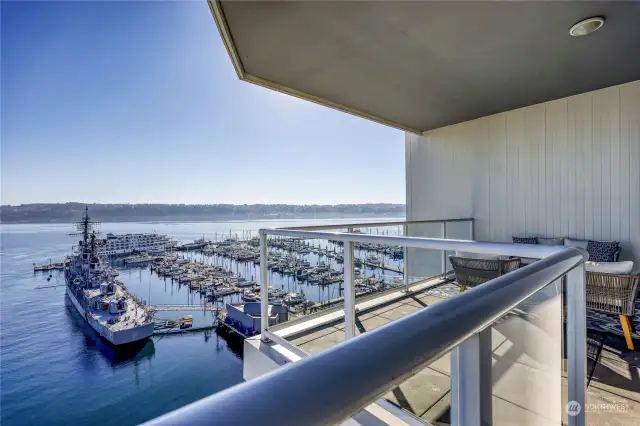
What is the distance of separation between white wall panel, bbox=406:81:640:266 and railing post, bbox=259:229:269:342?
4830mm

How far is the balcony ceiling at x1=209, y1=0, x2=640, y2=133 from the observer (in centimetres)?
262

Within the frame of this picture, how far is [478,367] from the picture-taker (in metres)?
0.56

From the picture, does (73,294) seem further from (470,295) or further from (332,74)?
(470,295)

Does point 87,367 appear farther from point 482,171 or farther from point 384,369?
point 384,369

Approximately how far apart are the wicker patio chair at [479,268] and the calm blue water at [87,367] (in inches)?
176

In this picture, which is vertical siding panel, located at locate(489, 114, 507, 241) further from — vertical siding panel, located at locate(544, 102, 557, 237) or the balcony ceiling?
the balcony ceiling

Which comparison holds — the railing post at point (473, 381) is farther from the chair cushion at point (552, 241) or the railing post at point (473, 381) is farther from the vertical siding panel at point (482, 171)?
the vertical siding panel at point (482, 171)

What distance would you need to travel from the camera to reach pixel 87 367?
11148mm

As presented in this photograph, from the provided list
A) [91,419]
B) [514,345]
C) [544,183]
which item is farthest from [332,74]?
[91,419]

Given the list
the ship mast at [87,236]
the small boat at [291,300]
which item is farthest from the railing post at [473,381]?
the ship mast at [87,236]

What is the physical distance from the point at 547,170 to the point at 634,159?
3.37 ft

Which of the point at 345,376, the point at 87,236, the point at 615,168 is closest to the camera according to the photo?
the point at 345,376

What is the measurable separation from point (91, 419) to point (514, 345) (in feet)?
40.9

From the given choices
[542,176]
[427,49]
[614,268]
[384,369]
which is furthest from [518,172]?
[384,369]
